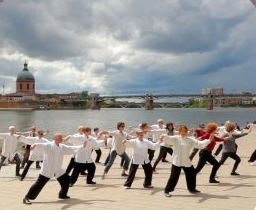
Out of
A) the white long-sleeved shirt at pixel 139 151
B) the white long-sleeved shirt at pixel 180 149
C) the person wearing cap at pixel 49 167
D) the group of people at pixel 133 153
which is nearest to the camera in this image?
the person wearing cap at pixel 49 167

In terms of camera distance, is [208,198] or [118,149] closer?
[208,198]

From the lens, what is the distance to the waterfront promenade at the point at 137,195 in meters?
9.88

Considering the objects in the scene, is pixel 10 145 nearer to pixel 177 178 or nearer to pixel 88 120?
pixel 177 178

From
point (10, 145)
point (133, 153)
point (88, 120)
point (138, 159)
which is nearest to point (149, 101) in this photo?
point (88, 120)

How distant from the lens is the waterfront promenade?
9875mm

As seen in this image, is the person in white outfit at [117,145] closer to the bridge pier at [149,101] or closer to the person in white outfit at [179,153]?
the person in white outfit at [179,153]

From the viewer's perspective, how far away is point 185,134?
10.6 metres

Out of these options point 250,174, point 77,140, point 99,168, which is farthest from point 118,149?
point 250,174

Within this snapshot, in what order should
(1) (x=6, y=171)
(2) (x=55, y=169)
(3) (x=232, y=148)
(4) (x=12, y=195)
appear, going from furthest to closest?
(1) (x=6, y=171) < (3) (x=232, y=148) < (4) (x=12, y=195) < (2) (x=55, y=169)

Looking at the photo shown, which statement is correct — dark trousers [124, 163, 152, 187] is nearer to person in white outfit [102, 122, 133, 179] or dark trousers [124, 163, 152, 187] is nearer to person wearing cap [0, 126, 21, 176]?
person in white outfit [102, 122, 133, 179]

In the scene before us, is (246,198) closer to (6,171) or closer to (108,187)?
(108,187)

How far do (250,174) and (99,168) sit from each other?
5.18 m

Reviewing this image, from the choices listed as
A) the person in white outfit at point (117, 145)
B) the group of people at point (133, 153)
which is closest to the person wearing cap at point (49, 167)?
the group of people at point (133, 153)

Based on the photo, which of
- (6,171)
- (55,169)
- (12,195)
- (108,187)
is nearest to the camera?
(55,169)
